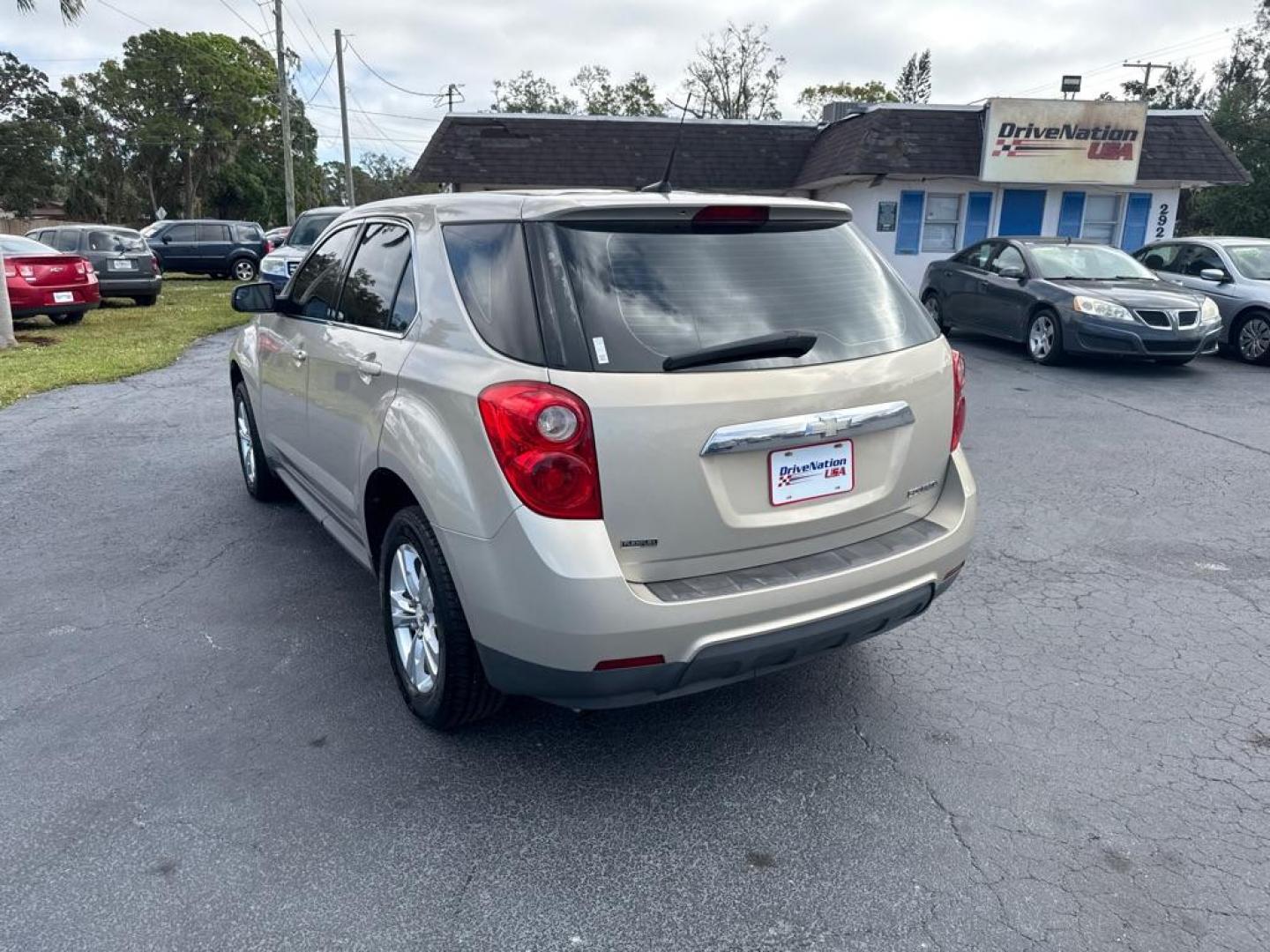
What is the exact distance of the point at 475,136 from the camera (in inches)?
841

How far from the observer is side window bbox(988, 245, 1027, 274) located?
11516 mm

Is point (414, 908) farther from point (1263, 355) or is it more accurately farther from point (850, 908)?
point (1263, 355)

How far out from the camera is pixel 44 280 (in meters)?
13.5

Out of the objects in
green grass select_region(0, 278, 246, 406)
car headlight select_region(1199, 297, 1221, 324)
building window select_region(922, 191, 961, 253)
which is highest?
building window select_region(922, 191, 961, 253)

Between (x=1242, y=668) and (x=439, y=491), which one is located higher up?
(x=439, y=491)

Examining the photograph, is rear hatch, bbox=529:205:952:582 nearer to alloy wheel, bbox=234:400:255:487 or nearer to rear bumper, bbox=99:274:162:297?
alloy wheel, bbox=234:400:255:487

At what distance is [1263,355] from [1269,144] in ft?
94.8

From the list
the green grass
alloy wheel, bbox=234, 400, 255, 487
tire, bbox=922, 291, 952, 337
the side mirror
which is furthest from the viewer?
tire, bbox=922, 291, 952, 337

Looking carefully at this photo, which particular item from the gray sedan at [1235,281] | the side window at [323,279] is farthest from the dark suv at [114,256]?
the gray sedan at [1235,281]

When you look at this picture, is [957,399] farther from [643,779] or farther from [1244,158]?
[1244,158]

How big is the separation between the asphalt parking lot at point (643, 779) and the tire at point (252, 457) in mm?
590

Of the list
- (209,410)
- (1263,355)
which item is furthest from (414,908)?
(1263,355)

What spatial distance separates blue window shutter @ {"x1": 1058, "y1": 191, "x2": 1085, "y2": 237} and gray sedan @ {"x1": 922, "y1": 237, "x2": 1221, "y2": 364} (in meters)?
8.48

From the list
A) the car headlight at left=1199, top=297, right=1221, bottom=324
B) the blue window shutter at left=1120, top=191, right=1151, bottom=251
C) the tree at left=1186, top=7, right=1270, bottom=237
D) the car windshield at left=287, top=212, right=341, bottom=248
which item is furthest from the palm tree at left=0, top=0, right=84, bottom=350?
the tree at left=1186, top=7, right=1270, bottom=237
